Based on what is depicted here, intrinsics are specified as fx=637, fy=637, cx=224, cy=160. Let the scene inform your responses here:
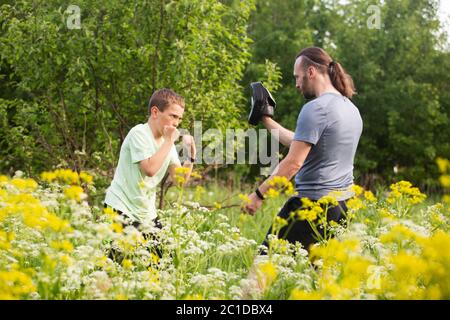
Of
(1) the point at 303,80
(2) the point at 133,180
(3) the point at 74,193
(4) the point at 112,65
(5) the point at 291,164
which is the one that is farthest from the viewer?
(4) the point at 112,65

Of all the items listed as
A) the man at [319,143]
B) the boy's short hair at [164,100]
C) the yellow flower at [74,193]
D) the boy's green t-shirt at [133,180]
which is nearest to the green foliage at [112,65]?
the boy's short hair at [164,100]

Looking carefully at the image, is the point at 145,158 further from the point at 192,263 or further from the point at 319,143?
the point at 319,143

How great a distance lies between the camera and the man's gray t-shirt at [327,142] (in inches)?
137

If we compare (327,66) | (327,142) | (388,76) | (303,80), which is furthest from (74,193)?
(388,76)

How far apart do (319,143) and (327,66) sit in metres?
0.49

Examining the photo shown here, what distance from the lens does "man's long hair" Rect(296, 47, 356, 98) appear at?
3.70m

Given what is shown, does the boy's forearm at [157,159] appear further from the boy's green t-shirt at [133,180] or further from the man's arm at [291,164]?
the man's arm at [291,164]

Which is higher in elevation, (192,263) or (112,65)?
(112,65)

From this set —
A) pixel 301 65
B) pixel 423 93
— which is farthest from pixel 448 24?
pixel 301 65

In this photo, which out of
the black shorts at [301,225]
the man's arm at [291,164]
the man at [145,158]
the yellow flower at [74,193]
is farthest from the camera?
the man at [145,158]

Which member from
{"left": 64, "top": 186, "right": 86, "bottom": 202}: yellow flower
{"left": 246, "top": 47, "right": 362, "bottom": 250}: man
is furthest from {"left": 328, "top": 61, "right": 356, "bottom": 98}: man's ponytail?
{"left": 64, "top": 186, "right": 86, "bottom": 202}: yellow flower

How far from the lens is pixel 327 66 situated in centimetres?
371

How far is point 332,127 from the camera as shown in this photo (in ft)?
11.6
